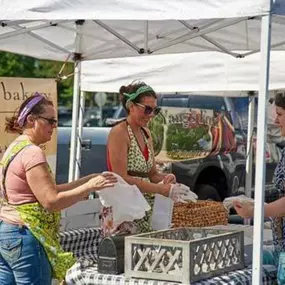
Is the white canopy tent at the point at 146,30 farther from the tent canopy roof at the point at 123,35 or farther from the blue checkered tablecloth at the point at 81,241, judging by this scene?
the blue checkered tablecloth at the point at 81,241

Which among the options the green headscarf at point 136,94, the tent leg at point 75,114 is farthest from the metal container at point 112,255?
the tent leg at point 75,114

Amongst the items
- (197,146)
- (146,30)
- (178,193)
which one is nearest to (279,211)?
(178,193)

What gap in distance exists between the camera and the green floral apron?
14.0ft

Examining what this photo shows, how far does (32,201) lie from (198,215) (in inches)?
90.9

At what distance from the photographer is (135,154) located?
4.94 metres

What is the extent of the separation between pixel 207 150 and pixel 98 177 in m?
6.65

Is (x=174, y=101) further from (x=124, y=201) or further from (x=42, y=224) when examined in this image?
(x=42, y=224)

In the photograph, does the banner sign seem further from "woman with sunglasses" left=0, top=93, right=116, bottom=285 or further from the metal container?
"woman with sunglasses" left=0, top=93, right=116, bottom=285

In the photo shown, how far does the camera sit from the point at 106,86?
757 cm

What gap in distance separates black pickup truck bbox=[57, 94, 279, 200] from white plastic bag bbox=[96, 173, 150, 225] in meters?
5.28

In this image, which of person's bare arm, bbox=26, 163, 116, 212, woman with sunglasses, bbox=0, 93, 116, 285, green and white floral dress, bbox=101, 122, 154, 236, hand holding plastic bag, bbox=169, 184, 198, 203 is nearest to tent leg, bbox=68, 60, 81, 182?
green and white floral dress, bbox=101, 122, 154, 236

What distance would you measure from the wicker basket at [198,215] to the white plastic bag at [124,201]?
1.39 metres

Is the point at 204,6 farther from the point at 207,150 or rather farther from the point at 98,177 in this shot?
the point at 207,150

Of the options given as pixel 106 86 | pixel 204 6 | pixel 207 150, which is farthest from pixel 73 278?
pixel 207 150
